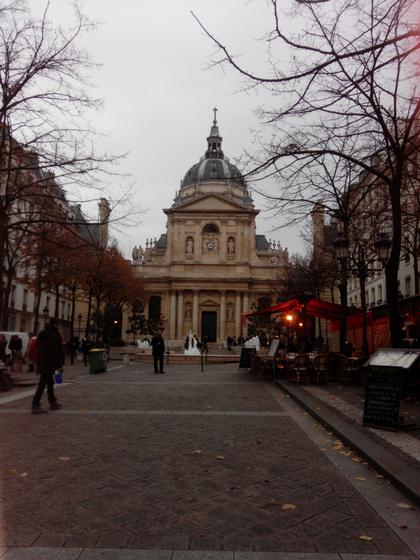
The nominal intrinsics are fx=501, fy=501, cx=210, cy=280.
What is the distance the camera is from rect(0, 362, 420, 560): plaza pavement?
3564mm

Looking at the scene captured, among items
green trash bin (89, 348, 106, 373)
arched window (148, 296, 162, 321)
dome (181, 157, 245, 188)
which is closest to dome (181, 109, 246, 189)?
dome (181, 157, 245, 188)

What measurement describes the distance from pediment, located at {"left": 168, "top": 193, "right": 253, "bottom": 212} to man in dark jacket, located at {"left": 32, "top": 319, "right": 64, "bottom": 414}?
57.2 meters

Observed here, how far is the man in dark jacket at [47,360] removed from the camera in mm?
9648

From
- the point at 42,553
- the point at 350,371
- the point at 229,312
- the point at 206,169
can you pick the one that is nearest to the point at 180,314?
the point at 229,312

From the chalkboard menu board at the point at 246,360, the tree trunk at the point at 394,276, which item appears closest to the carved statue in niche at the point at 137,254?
the chalkboard menu board at the point at 246,360

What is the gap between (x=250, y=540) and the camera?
3.67m

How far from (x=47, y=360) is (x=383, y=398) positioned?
6.25 metres

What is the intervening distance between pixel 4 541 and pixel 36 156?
Answer: 11.9 metres

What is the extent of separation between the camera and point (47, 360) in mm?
9852

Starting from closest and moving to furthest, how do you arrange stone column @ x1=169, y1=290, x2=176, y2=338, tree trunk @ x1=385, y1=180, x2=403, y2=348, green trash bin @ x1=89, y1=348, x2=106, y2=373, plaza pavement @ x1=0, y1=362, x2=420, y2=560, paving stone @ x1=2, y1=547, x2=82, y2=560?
1. paving stone @ x1=2, y1=547, x2=82, y2=560
2. plaza pavement @ x1=0, y1=362, x2=420, y2=560
3. tree trunk @ x1=385, y1=180, x2=403, y2=348
4. green trash bin @ x1=89, y1=348, x2=106, y2=373
5. stone column @ x1=169, y1=290, x2=176, y2=338

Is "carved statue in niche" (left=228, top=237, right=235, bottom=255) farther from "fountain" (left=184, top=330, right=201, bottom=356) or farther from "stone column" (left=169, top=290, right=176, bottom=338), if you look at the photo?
"fountain" (left=184, top=330, right=201, bottom=356)

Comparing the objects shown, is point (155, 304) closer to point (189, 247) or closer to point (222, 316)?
point (189, 247)

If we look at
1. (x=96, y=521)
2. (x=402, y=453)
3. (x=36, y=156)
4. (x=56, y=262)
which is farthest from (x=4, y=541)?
(x=56, y=262)

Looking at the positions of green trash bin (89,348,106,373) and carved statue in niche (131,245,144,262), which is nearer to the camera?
green trash bin (89,348,106,373)
